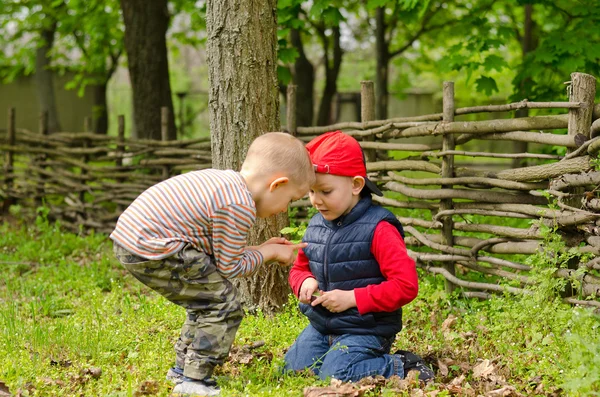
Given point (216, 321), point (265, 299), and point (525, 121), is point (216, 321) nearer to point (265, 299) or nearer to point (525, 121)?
point (265, 299)

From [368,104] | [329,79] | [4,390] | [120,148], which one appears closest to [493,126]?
[368,104]

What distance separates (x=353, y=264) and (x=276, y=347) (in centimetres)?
85

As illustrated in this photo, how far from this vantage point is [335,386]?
291 centimetres

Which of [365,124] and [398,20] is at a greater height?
[398,20]

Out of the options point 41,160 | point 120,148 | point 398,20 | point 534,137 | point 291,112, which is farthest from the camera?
point 398,20

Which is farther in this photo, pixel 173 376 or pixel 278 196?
pixel 173 376

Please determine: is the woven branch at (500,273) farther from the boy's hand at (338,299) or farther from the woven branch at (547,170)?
the boy's hand at (338,299)

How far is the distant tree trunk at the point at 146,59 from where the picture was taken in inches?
348

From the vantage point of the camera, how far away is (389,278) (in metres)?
3.04

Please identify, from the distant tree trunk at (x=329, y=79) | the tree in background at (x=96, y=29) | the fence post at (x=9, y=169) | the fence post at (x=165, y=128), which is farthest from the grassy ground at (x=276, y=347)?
the tree in background at (x=96, y=29)

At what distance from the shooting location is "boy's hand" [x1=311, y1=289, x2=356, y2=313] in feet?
10.1

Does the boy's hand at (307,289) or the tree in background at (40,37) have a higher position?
the tree in background at (40,37)

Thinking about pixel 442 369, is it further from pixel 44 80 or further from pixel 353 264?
pixel 44 80

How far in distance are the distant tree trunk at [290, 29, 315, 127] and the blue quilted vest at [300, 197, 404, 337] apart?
7.24 meters
